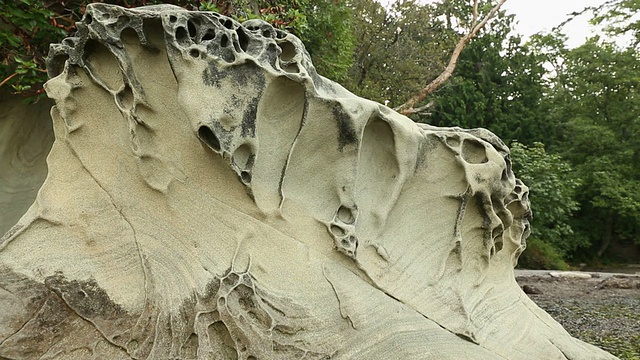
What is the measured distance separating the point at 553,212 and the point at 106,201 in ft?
42.1

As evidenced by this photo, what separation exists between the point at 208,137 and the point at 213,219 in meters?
0.47

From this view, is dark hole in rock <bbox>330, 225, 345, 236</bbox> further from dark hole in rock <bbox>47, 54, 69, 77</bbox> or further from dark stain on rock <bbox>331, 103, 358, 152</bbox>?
dark hole in rock <bbox>47, 54, 69, 77</bbox>

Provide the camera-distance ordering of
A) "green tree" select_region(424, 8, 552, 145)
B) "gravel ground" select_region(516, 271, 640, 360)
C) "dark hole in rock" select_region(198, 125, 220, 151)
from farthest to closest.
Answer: "green tree" select_region(424, 8, 552, 145), "gravel ground" select_region(516, 271, 640, 360), "dark hole in rock" select_region(198, 125, 220, 151)

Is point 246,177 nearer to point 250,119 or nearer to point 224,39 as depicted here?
point 250,119

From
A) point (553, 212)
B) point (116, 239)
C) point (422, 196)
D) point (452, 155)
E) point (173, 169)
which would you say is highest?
point (452, 155)

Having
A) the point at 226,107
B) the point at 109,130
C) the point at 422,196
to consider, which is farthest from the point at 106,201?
the point at 422,196

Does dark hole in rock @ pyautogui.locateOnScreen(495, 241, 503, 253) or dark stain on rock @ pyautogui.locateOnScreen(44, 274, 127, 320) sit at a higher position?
dark hole in rock @ pyautogui.locateOnScreen(495, 241, 503, 253)

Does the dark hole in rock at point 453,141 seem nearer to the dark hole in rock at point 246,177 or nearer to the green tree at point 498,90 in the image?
the dark hole in rock at point 246,177

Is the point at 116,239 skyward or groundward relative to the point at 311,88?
groundward

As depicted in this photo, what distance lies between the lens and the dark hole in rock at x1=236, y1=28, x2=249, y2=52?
316cm

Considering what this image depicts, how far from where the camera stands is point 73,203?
3.21 meters

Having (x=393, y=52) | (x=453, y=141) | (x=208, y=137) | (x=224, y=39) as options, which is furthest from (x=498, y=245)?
(x=393, y=52)

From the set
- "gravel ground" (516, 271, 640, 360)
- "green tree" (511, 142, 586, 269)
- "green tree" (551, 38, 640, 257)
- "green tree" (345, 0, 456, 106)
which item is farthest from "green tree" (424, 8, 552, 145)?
"gravel ground" (516, 271, 640, 360)

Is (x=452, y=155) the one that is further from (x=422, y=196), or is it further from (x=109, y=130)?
(x=109, y=130)
